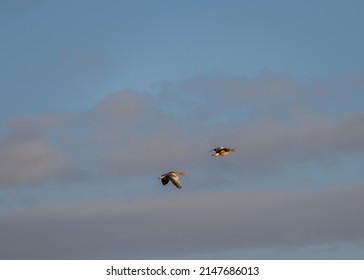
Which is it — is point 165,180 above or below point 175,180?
above

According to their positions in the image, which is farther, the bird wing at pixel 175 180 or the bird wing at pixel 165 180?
the bird wing at pixel 165 180

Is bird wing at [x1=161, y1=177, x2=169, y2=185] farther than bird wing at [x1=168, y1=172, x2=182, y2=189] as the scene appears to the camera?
Yes

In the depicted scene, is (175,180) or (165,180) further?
(165,180)
